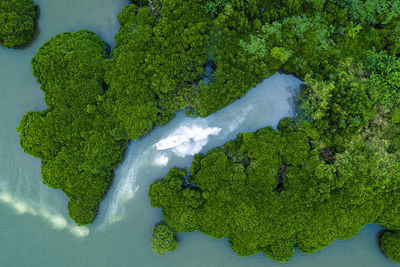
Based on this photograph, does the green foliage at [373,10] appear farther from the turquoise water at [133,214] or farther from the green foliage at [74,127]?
the green foliage at [74,127]

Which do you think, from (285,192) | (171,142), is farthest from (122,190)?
(285,192)

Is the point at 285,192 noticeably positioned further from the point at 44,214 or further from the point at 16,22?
the point at 16,22

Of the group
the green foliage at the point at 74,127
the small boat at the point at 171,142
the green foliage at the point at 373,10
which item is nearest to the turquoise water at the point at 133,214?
the small boat at the point at 171,142

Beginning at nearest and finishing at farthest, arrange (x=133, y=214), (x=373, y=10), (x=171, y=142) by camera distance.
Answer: (x=373, y=10), (x=171, y=142), (x=133, y=214)

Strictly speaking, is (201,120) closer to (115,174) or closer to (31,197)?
(115,174)

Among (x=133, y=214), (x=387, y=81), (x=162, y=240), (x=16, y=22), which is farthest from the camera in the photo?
(x=133, y=214)

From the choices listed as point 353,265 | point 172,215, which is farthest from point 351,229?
point 172,215
